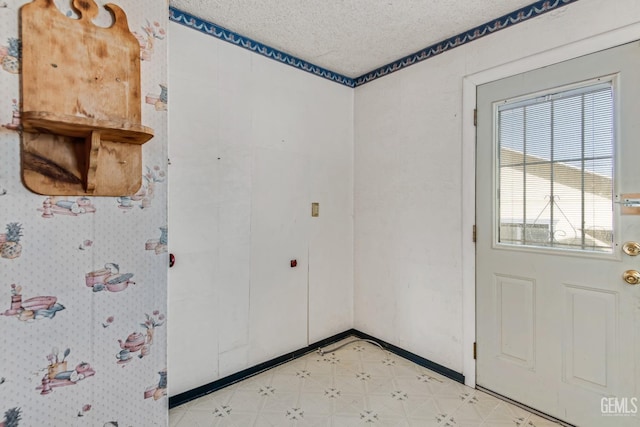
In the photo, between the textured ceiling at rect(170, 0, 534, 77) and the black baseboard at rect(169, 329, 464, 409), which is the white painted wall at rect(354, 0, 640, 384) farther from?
the textured ceiling at rect(170, 0, 534, 77)

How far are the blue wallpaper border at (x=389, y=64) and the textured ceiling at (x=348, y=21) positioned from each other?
0.04 m

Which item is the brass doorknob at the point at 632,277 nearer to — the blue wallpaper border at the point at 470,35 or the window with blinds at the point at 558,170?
the window with blinds at the point at 558,170

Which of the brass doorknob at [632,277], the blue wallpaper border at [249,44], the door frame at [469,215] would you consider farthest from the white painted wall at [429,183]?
the brass doorknob at [632,277]

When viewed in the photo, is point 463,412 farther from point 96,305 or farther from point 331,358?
point 96,305

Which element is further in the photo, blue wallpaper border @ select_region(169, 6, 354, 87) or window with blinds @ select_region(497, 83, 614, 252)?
blue wallpaper border @ select_region(169, 6, 354, 87)

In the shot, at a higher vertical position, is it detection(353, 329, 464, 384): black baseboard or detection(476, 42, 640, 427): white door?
detection(476, 42, 640, 427): white door

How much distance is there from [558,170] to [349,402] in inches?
73.5

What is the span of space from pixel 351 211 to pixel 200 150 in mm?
1485

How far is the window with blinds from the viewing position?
5.58 ft

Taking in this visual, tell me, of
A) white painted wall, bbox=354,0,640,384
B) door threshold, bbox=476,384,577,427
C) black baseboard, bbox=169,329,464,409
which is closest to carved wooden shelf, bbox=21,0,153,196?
black baseboard, bbox=169,329,464,409

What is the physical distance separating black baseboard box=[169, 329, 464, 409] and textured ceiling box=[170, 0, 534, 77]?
237cm

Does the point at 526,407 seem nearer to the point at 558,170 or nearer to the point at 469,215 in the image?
the point at 469,215

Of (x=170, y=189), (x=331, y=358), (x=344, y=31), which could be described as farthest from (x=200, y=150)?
(x=331, y=358)

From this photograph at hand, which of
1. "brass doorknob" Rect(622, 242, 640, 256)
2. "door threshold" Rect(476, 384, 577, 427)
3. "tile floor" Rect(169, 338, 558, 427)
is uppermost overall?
"brass doorknob" Rect(622, 242, 640, 256)
